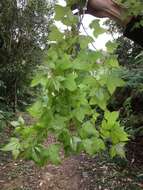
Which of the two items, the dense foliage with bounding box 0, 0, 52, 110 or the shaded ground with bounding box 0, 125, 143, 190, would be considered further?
the dense foliage with bounding box 0, 0, 52, 110

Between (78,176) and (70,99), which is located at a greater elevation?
(70,99)

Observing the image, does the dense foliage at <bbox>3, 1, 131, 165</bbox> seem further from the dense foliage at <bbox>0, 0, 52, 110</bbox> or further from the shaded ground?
the dense foliage at <bbox>0, 0, 52, 110</bbox>

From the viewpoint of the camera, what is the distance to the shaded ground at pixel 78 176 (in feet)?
15.2

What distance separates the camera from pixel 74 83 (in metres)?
1.08

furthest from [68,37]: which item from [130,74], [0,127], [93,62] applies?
[0,127]

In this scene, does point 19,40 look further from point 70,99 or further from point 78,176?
point 70,99

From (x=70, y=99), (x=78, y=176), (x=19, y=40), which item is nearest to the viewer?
(x=70, y=99)

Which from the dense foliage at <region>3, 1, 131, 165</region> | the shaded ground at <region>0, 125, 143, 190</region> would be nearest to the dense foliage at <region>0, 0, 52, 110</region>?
the shaded ground at <region>0, 125, 143, 190</region>

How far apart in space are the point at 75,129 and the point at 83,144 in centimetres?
6

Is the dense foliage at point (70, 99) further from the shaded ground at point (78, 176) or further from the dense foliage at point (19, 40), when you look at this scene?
the dense foliage at point (19, 40)

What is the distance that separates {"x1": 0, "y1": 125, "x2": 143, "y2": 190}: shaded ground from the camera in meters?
4.63

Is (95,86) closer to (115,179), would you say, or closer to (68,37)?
(68,37)

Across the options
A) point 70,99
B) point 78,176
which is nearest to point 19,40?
point 78,176

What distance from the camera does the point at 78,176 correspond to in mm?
4992
